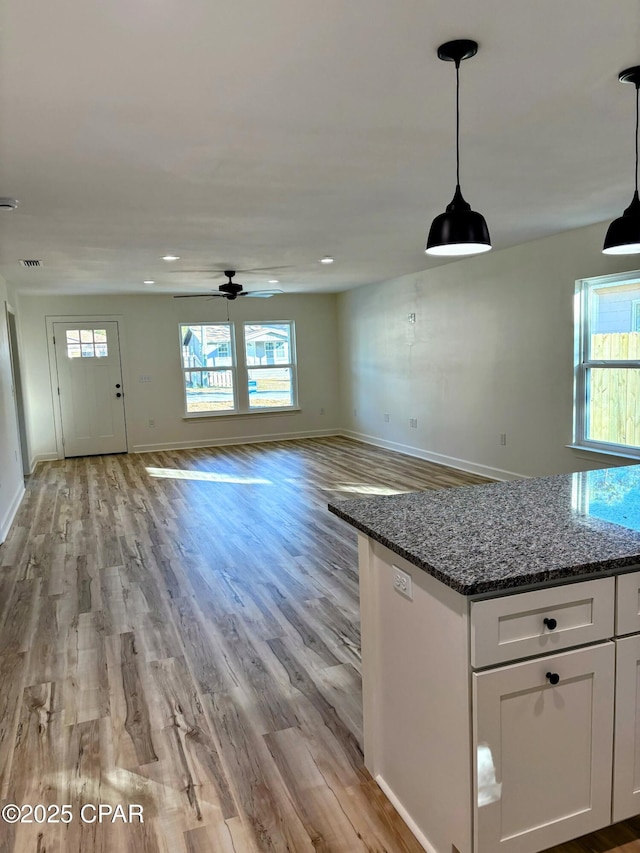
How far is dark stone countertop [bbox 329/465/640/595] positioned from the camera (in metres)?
1.43

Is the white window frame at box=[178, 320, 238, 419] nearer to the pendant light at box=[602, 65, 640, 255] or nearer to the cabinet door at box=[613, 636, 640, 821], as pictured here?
the pendant light at box=[602, 65, 640, 255]

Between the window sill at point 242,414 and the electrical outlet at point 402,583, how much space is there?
7846 mm

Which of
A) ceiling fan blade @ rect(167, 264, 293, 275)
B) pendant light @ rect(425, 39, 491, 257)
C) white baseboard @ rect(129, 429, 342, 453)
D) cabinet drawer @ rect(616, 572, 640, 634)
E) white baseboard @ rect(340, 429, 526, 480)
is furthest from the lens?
white baseboard @ rect(129, 429, 342, 453)

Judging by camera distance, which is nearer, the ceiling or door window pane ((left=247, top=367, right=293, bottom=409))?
the ceiling

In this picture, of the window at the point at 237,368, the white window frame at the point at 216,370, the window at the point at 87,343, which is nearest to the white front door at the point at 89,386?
the window at the point at 87,343

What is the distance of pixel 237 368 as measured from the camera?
9477mm

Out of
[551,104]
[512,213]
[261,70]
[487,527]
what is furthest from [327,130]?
[512,213]

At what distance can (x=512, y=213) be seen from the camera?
14.2ft

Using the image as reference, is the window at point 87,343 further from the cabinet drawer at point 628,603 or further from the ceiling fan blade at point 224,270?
the cabinet drawer at point 628,603

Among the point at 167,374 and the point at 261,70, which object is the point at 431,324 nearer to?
the point at 167,374

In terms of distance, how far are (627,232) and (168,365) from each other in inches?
300

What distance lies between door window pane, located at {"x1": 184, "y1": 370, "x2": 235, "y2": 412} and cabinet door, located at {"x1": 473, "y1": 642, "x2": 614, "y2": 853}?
8286 mm

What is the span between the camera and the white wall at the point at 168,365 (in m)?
8.34

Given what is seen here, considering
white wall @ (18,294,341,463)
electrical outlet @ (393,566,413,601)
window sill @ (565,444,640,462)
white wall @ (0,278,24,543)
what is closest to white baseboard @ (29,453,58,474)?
white wall @ (18,294,341,463)
